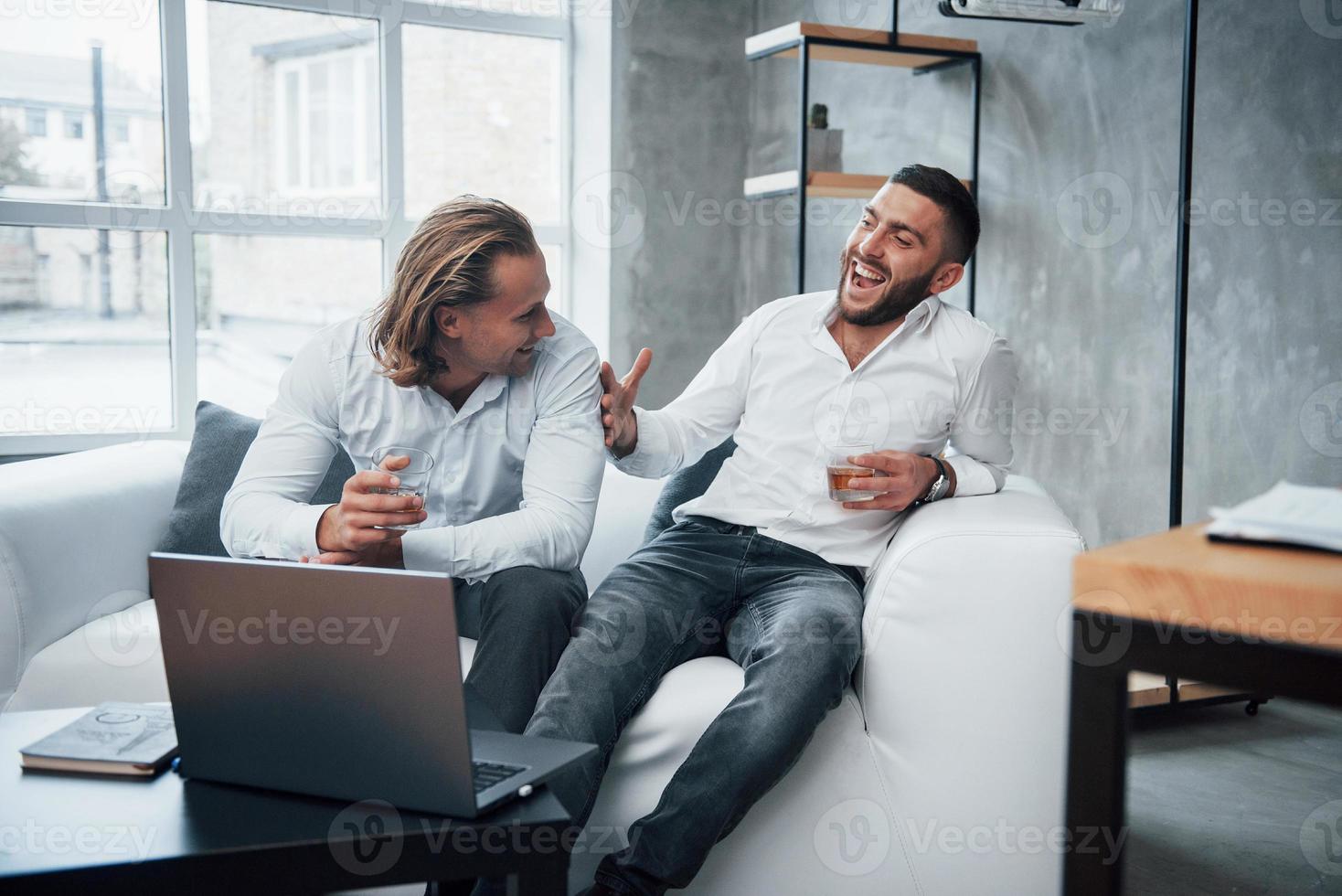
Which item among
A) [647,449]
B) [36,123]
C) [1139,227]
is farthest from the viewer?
[36,123]

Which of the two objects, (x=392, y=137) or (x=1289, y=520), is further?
(x=392, y=137)

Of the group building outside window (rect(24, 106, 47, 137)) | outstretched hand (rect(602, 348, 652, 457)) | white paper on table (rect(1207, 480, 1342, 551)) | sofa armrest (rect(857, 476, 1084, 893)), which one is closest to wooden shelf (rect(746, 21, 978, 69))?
outstretched hand (rect(602, 348, 652, 457))

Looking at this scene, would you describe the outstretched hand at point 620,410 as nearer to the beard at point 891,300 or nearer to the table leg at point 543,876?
the beard at point 891,300

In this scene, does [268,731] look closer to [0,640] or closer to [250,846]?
[250,846]

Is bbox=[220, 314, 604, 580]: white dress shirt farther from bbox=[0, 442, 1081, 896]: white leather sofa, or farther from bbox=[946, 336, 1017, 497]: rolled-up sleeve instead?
bbox=[946, 336, 1017, 497]: rolled-up sleeve

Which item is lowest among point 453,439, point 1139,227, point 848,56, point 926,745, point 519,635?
point 926,745

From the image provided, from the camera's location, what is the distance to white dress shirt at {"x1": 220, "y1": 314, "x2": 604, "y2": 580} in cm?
172

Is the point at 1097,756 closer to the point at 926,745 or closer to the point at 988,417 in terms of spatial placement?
the point at 926,745

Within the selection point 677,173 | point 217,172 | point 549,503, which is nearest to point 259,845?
point 549,503

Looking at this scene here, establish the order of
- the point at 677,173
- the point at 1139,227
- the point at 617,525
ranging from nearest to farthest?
1. the point at 617,525
2. the point at 1139,227
3. the point at 677,173

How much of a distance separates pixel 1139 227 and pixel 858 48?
0.85m

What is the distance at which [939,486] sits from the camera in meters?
1.80

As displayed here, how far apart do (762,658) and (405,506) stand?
51cm

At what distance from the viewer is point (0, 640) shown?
5.45 ft
